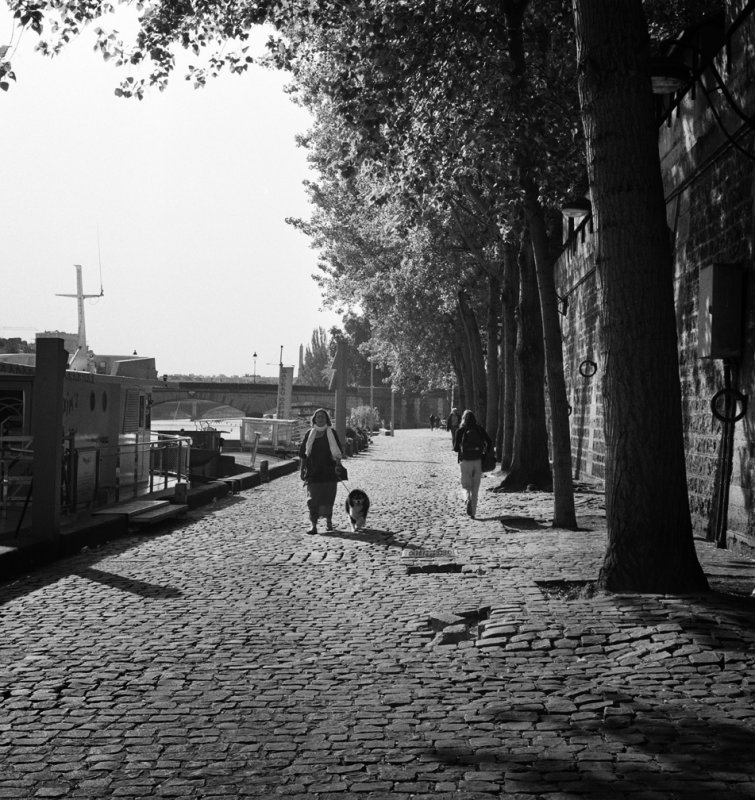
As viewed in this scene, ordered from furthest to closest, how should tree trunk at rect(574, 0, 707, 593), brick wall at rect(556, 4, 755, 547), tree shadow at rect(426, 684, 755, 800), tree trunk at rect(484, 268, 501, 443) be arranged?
tree trunk at rect(484, 268, 501, 443)
brick wall at rect(556, 4, 755, 547)
tree trunk at rect(574, 0, 707, 593)
tree shadow at rect(426, 684, 755, 800)

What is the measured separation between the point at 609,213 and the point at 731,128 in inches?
169

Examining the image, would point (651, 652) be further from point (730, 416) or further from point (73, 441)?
point (73, 441)

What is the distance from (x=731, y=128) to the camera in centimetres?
1183

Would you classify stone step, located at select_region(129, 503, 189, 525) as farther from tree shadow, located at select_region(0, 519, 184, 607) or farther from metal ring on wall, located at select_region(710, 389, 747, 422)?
metal ring on wall, located at select_region(710, 389, 747, 422)

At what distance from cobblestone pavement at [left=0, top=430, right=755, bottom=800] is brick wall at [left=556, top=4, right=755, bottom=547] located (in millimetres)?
1341

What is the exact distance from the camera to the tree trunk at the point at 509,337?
24219mm

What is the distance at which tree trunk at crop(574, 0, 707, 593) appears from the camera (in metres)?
8.16

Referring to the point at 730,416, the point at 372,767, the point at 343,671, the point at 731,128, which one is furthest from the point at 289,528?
the point at 372,767

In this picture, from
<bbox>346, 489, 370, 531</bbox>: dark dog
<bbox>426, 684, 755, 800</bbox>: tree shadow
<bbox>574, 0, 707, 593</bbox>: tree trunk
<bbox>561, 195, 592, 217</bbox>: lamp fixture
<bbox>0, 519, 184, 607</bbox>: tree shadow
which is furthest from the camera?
<bbox>561, 195, 592, 217</bbox>: lamp fixture

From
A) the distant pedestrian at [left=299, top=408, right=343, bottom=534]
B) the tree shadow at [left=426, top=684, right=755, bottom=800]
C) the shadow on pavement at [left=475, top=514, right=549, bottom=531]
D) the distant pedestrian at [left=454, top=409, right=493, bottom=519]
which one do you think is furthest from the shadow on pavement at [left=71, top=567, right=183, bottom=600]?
the distant pedestrian at [left=454, top=409, right=493, bottom=519]

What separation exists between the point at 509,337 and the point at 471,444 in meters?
9.60

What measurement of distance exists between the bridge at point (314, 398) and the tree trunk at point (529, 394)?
234 ft

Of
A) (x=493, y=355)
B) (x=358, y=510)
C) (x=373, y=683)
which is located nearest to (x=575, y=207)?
(x=358, y=510)

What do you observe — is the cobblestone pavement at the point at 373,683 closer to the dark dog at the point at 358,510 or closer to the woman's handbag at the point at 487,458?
the dark dog at the point at 358,510
